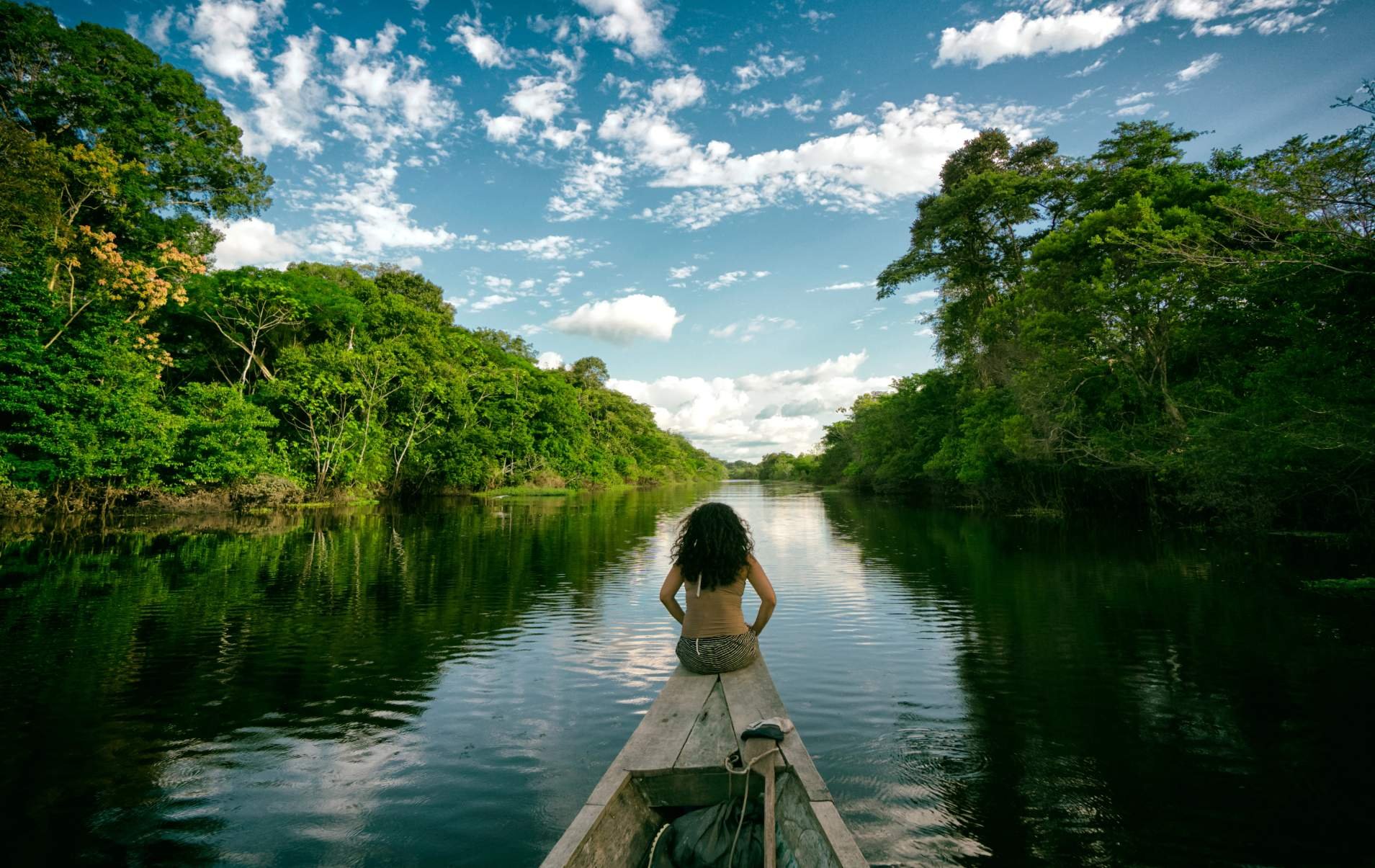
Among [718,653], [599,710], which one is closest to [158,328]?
[599,710]

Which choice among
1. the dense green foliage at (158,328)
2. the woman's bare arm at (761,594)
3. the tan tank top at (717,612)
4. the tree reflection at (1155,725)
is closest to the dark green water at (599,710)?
the tree reflection at (1155,725)

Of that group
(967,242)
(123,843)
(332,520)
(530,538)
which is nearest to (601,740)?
(123,843)

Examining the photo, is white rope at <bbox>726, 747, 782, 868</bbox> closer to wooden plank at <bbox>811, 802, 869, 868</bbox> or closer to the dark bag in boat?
the dark bag in boat

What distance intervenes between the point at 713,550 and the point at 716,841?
227 centimetres

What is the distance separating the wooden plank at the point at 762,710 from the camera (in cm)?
324

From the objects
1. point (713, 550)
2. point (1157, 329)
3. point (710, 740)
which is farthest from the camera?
point (1157, 329)

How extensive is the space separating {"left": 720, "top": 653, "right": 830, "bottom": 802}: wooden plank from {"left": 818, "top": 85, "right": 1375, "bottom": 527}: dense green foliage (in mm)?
9032

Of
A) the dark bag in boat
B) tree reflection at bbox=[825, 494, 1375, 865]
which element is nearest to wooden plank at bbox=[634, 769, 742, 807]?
the dark bag in boat

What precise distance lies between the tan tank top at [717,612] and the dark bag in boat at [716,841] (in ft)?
5.94

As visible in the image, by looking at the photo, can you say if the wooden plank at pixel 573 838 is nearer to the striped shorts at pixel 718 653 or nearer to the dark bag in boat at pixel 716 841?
the dark bag in boat at pixel 716 841

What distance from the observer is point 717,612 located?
5188 millimetres

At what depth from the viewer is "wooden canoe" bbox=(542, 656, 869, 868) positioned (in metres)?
2.75

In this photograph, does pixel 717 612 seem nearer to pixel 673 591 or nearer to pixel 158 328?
pixel 673 591

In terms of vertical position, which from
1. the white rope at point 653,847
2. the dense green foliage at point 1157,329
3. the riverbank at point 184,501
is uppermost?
the dense green foliage at point 1157,329
